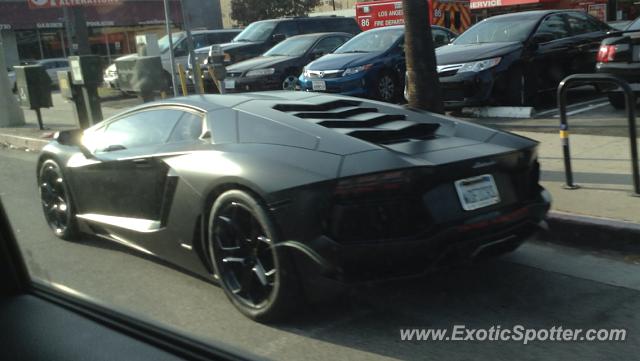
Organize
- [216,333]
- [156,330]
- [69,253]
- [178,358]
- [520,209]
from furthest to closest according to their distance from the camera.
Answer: [69,253] < [520,209] < [216,333] < [156,330] < [178,358]

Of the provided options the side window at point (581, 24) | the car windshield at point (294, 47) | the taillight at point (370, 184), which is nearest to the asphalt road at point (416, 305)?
the taillight at point (370, 184)

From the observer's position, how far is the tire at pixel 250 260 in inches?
129

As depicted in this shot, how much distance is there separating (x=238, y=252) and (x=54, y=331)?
1.20 m

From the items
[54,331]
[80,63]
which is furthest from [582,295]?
[80,63]

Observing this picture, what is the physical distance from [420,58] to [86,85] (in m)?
5.92

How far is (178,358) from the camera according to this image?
7.41 feet

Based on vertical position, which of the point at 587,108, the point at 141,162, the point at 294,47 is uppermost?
the point at 294,47

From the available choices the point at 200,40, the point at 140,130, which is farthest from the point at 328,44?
the point at 140,130

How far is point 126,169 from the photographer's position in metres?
4.33

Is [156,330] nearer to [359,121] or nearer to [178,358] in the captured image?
[178,358]

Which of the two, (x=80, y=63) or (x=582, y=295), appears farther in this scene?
(x=80, y=63)

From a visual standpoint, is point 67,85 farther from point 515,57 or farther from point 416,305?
point 416,305

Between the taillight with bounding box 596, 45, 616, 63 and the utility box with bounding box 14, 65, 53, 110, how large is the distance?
399 inches

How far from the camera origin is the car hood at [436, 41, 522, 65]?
925 cm
